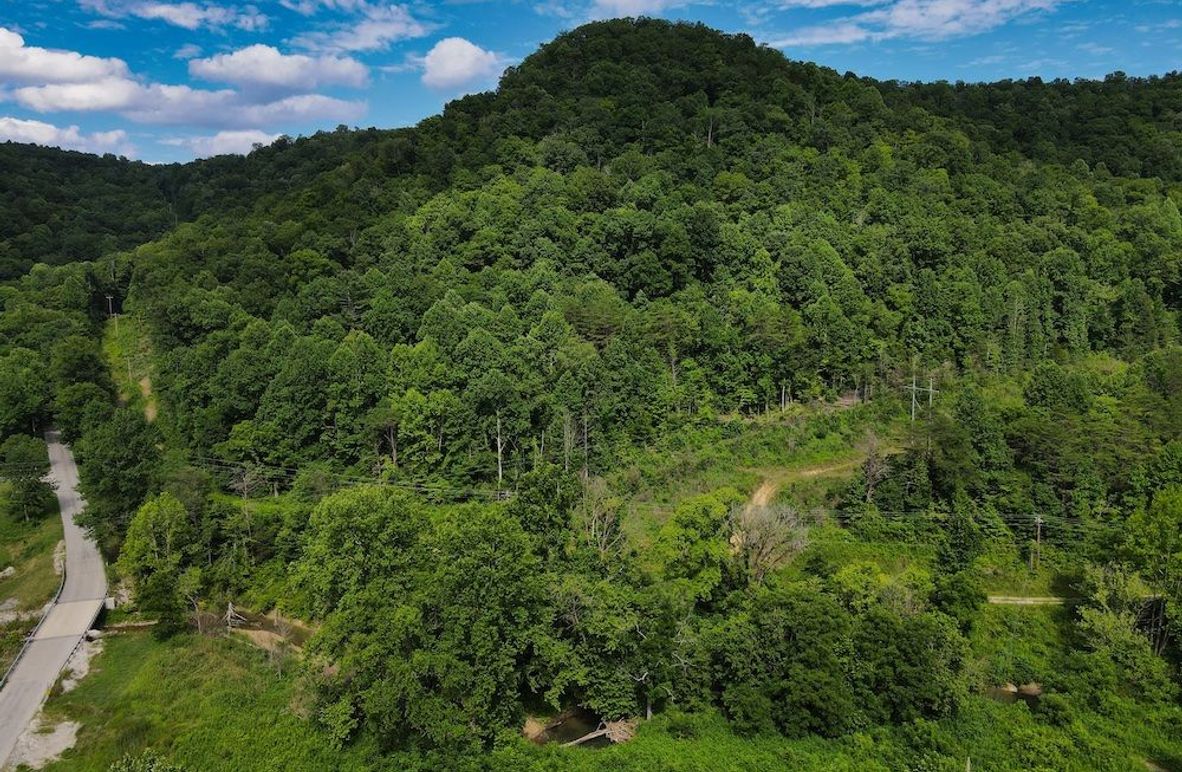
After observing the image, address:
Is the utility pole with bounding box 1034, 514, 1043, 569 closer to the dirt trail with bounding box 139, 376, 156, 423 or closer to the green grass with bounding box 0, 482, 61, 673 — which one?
the green grass with bounding box 0, 482, 61, 673

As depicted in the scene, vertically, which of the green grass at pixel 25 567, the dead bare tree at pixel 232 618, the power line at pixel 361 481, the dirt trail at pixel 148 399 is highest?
the dirt trail at pixel 148 399

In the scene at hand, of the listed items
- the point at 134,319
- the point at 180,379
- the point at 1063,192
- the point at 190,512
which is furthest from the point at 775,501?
the point at 134,319

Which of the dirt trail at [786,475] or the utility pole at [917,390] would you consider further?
the utility pole at [917,390]

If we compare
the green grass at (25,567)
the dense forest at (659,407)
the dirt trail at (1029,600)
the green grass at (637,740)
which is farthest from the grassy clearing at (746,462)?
the green grass at (25,567)

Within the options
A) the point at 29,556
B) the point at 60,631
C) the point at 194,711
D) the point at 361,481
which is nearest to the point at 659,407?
the point at 361,481

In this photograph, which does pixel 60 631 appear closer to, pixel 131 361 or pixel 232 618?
pixel 232 618

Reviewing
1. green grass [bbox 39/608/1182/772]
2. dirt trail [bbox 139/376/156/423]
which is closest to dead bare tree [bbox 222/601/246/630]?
green grass [bbox 39/608/1182/772]

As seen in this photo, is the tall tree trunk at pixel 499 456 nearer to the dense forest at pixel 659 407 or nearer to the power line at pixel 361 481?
the dense forest at pixel 659 407
